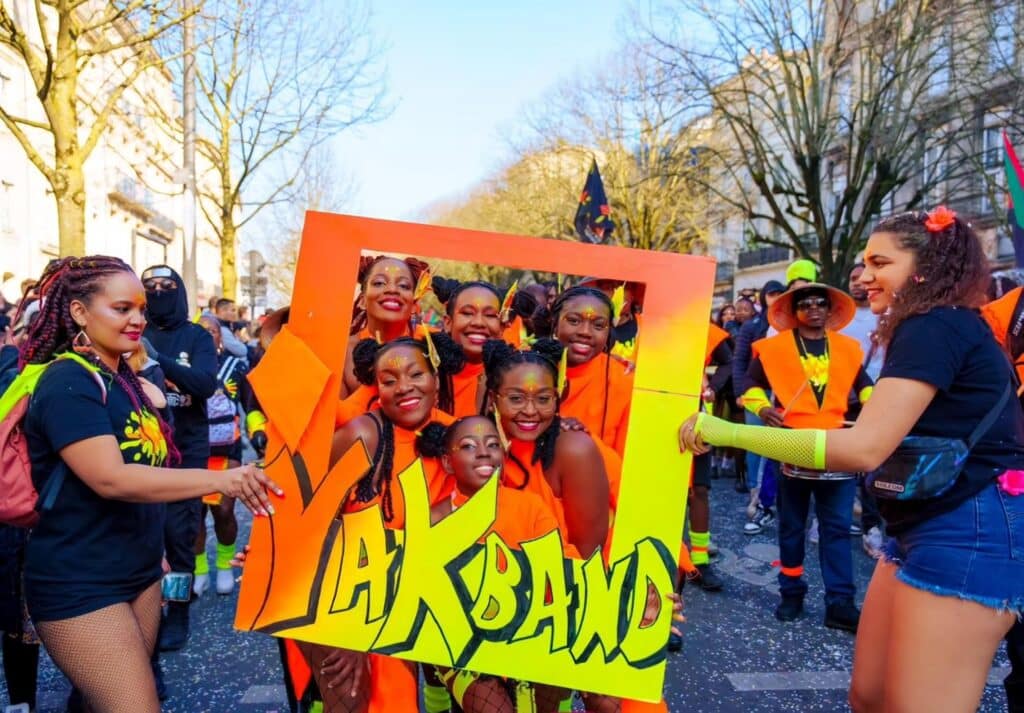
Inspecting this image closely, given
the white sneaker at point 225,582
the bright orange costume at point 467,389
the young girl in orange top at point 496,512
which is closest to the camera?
the young girl in orange top at point 496,512

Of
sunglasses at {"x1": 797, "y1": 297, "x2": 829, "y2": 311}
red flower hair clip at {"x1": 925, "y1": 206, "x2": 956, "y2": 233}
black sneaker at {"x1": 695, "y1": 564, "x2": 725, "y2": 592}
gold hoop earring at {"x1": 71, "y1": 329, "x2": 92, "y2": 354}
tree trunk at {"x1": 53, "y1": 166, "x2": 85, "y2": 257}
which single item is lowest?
black sneaker at {"x1": 695, "y1": 564, "x2": 725, "y2": 592}

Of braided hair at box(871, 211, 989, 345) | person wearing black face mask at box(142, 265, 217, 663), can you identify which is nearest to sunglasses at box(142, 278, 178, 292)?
person wearing black face mask at box(142, 265, 217, 663)

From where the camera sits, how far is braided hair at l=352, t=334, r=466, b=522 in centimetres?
237

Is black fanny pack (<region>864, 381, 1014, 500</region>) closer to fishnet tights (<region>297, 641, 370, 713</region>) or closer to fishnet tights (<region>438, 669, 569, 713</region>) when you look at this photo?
fishnet tights (<region>438, 669, 569, 713</region>)

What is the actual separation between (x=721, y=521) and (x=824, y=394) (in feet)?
9.17

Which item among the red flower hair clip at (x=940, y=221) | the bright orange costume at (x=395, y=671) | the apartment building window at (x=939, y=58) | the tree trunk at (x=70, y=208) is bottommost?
the bright orange costume at (x=395, y=671)

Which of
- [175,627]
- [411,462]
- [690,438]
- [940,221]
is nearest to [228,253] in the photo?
[175,627]

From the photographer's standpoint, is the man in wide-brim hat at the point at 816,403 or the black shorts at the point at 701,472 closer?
the man in wide-brim hat at the point at 816,403

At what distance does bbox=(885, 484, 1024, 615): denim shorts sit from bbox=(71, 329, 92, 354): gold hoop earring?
255 centimetres

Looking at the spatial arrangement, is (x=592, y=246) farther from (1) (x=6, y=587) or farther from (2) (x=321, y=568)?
(1) (x=6, y=587)

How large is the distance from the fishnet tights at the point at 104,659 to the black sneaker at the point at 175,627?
1976 mm

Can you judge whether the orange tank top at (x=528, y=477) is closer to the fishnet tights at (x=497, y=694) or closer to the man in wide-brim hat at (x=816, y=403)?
the fishnet tights at (x=497, y=694)

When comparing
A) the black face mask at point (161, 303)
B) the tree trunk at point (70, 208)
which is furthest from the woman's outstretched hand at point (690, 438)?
the tree trunk at point (70, 208)

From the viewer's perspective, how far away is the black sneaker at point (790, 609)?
446 cm
